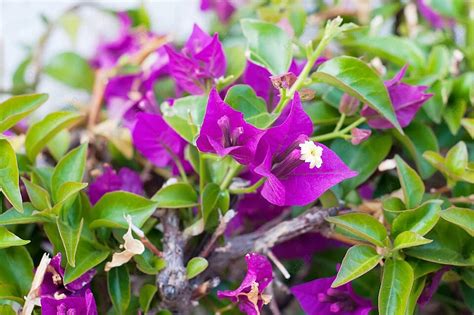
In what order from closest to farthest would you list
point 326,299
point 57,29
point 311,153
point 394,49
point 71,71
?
1. point 311,153
2. point 326,299
3. point 394,49
4. point 71,71
5. point 57,29

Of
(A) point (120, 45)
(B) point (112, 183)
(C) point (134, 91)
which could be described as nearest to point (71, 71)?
(A) point (120, 45)

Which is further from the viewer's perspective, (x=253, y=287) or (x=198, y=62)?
(x=198, y=62)

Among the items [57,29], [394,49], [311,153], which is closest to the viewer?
[311,153]

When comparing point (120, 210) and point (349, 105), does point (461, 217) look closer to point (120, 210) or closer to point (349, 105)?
point (349, 105)

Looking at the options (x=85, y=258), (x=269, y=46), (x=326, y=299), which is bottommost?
(x=326, y=299)

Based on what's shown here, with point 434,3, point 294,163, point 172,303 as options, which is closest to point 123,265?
point 172,303

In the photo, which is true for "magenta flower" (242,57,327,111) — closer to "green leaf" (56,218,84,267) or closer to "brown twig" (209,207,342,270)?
"brown twig" (209,207,342,270)
